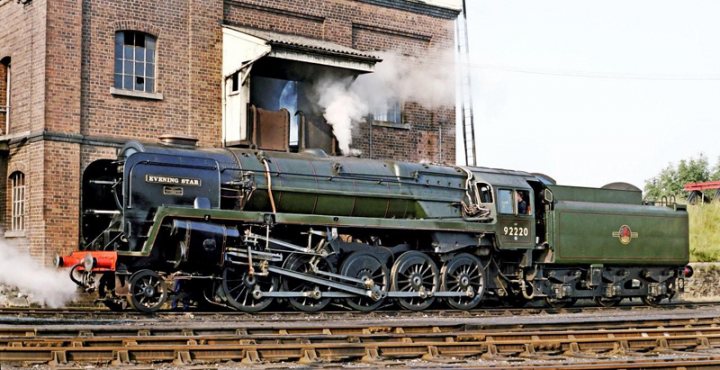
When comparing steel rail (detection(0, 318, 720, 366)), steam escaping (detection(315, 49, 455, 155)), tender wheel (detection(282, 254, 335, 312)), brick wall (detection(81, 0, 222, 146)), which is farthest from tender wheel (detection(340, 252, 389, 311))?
brick wall (detection(81, 0, 222, 146))

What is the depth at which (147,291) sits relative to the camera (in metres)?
14.4

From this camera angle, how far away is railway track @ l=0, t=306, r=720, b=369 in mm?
9211

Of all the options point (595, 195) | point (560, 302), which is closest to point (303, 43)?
point (595, 195)

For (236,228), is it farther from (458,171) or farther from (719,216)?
(719,216)

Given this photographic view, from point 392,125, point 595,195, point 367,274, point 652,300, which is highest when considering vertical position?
point 392,125

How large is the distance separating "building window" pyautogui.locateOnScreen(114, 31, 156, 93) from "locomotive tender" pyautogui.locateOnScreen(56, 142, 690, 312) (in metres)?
5.39

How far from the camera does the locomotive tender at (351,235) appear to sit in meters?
14.7

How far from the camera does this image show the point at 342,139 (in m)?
22.8

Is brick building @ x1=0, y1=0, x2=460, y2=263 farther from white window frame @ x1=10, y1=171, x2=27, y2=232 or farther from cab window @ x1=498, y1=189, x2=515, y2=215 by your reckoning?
cab window @ x1=498, y1=189, x2=515, y2=215

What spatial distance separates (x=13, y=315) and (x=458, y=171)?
9020mm

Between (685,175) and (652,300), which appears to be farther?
(685,175)

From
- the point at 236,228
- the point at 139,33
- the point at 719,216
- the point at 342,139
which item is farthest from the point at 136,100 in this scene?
the point at 719,216

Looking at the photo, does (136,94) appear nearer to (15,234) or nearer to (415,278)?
(15,234)

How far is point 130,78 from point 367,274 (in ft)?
25.4
